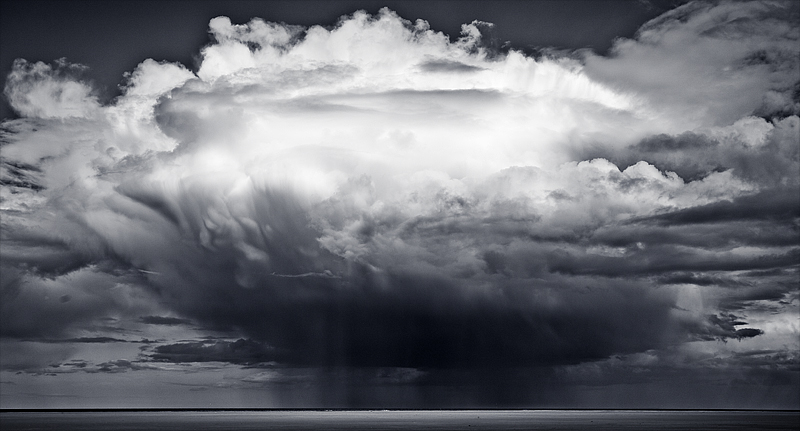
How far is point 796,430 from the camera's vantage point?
7023 inches

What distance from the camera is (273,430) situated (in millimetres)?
174750

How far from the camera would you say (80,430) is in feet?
584

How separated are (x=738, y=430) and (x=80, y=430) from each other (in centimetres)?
17762

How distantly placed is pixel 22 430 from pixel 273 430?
60615mm

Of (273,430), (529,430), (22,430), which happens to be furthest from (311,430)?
(22,430)

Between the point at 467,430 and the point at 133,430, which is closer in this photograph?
the point at 133,430

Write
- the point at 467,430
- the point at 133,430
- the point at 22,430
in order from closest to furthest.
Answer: the point at 22,430 → the point at 133,430 → the point at 467,430

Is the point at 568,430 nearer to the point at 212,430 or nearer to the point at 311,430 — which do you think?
the point at 311,430

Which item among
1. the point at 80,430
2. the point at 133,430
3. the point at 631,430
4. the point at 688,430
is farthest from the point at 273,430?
the point at 688,430

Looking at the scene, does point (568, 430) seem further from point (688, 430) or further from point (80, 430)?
point (80, 430)

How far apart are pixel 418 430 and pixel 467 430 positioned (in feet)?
66.7

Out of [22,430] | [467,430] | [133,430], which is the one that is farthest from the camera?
[467,430]

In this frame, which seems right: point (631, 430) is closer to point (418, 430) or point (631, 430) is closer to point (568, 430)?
point (568, 430)

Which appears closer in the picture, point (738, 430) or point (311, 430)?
point (311, 430)
